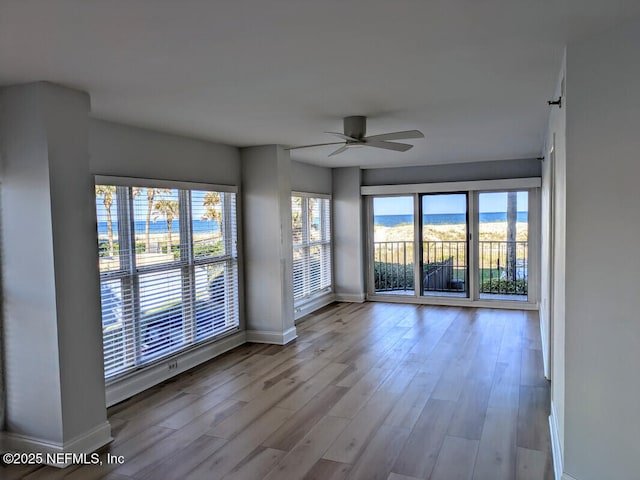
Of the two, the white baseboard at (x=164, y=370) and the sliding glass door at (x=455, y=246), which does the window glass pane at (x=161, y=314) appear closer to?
the white baseboard at (x=164, y=370)

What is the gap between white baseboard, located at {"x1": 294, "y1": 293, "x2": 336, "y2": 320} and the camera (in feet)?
22.7

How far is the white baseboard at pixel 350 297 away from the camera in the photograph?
8109mm

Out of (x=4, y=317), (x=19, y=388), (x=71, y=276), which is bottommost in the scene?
(x=19, y=388)

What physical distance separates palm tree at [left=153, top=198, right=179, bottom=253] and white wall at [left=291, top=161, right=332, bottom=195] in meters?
2.45

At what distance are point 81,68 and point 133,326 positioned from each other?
2.31m

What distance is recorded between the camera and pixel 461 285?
7777 millimetres

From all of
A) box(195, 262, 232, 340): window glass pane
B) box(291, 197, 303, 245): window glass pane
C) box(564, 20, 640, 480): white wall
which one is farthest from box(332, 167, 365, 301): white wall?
box(564, 20, 640, 480): white wall

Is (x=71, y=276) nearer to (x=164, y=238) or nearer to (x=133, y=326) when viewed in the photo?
(x=133, y=326)

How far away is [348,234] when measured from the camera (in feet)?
26.6

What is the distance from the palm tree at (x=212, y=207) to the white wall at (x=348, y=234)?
3238 millimetres

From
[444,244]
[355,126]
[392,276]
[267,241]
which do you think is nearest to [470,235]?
[444,244]

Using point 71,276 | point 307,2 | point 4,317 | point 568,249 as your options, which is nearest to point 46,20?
point 307,2

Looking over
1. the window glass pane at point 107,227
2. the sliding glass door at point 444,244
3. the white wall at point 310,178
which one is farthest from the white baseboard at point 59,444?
the sliding glass door at point 444,244

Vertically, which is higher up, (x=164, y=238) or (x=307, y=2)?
(x=307, y=2)
